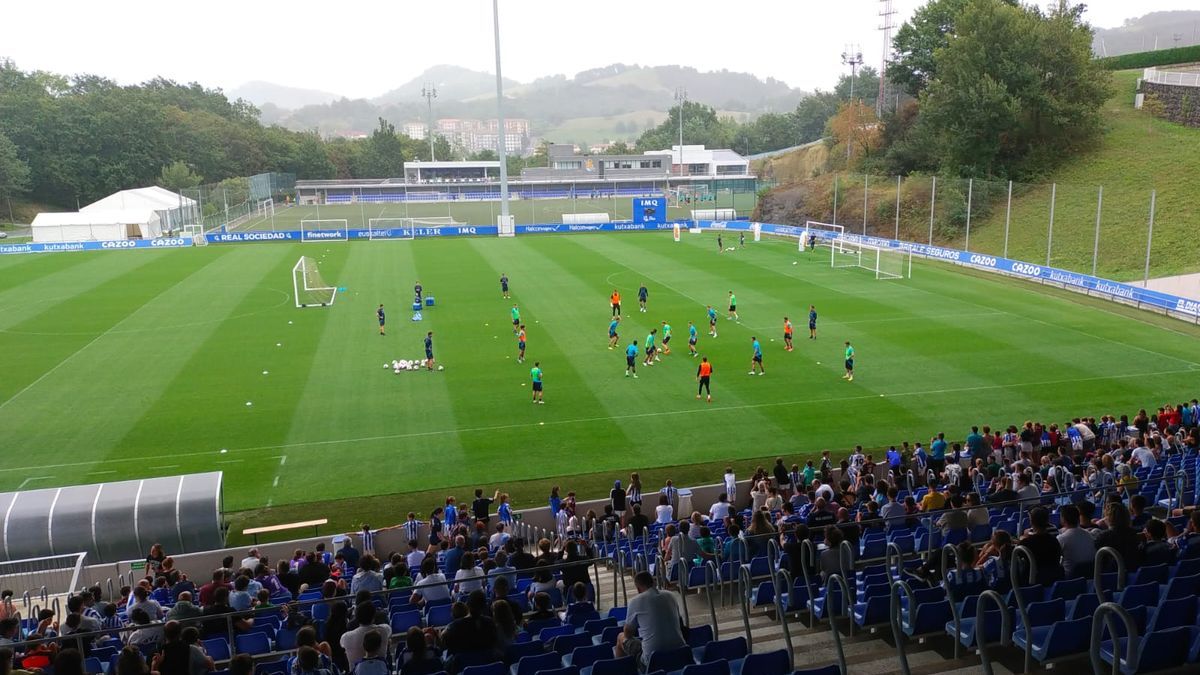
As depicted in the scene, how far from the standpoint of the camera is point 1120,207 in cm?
5119

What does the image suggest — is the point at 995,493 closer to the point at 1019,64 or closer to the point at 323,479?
the point at 323,479

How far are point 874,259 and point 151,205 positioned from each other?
2422 inches

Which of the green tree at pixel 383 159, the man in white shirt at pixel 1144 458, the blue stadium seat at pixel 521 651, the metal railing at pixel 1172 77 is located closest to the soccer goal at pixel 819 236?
the metal railing at pixel 1172 77

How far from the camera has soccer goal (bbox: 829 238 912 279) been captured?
4744 centimetres

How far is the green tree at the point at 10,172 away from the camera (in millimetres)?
93500

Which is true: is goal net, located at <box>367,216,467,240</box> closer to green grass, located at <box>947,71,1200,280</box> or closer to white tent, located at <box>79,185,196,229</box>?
white tent, located at <box>79,185,196,229</box>

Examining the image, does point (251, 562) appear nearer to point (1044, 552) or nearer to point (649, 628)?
point (649, 628)

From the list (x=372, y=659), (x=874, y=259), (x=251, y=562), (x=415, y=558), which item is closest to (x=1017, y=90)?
(x=874, y=259)

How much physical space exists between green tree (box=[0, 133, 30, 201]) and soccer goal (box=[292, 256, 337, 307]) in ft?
217

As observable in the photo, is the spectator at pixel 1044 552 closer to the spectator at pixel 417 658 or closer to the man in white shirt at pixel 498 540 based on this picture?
the spectator at pixel 417 658

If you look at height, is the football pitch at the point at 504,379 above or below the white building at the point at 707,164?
below

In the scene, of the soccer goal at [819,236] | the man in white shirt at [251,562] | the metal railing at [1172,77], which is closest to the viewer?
the man in white shirt at [251,562]

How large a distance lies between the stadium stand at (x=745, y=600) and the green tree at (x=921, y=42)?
68.2 metres

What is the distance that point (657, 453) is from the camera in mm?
22016
